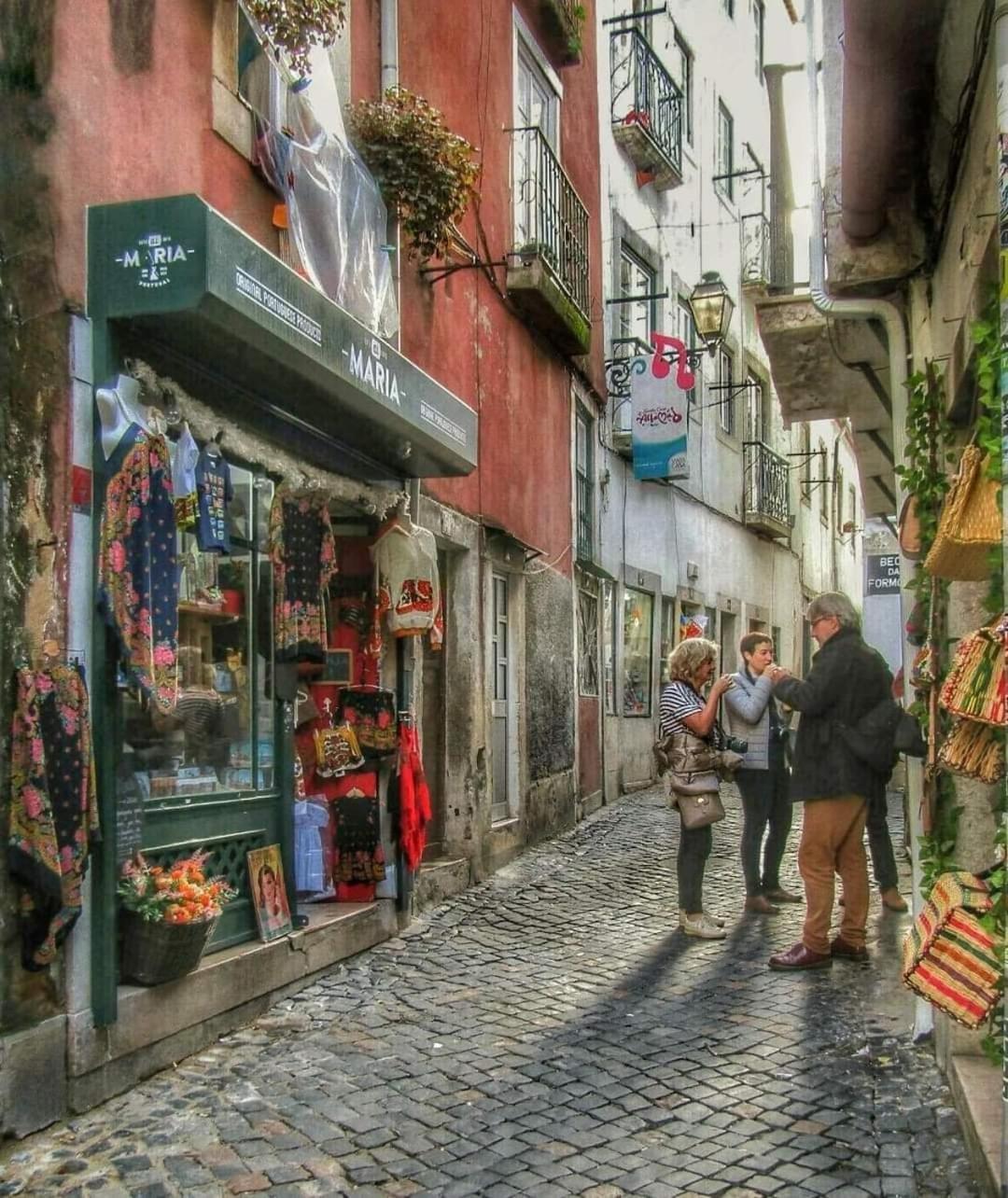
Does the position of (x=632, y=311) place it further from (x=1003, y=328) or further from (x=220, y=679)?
(x=1003, y=328)

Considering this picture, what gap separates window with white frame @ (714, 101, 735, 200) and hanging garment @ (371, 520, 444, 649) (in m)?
14.3

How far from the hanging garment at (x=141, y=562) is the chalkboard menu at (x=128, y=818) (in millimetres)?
319

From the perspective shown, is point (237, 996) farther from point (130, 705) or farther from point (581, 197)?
point (581, 197)

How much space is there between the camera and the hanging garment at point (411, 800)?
7.77m

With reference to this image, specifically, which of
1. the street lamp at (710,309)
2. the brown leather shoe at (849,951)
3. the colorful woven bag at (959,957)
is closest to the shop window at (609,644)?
the street lamp at (710,309)

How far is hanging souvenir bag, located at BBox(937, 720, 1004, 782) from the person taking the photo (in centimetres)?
379

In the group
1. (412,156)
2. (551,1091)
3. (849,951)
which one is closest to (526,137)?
Answer: (412,156)

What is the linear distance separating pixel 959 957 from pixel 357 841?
4.43 metres

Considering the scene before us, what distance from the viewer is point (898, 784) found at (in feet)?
48.2

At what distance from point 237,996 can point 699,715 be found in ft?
9.70

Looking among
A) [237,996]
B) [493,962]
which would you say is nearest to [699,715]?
[493,962]

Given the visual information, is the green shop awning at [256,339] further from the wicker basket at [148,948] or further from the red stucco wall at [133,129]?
the wicker basket at [148,948]

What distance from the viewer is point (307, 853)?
7227mm

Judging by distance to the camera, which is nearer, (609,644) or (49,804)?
(49,804)
